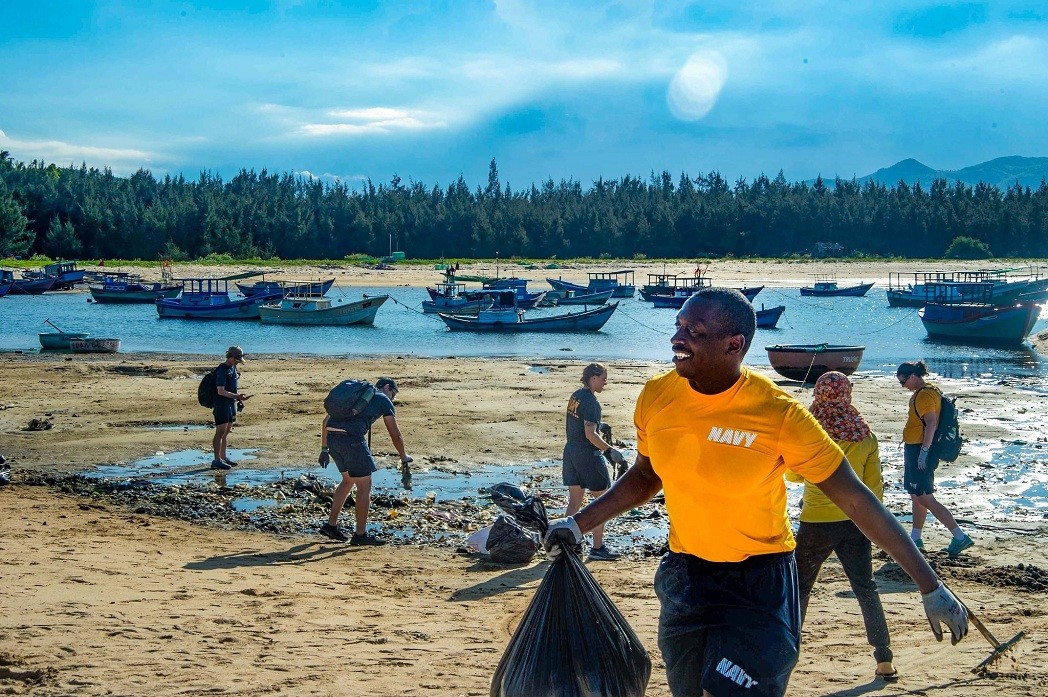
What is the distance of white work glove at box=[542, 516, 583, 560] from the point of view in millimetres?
3717

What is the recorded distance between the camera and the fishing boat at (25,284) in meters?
69.0

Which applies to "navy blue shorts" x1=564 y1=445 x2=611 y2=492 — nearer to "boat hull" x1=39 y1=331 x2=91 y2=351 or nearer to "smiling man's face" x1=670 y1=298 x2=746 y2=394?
"smiling man's face" x1=670 y1=298 x2=746 y2=394

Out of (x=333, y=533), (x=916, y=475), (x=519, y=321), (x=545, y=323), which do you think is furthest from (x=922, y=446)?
(x=545, y=323)

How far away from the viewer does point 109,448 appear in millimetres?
14078

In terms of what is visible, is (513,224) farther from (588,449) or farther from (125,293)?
(588,449)

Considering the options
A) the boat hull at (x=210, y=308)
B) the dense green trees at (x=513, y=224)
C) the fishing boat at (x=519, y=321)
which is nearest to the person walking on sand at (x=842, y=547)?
the fishing boat at (x=519, y=321)

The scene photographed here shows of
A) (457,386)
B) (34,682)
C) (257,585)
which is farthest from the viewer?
(457,386)

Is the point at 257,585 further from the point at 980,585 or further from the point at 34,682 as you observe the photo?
the point at 980,585

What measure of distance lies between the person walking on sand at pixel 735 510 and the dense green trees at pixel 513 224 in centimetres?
10453

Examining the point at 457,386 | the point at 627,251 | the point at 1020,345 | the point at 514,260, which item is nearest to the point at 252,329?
the point at 457,386

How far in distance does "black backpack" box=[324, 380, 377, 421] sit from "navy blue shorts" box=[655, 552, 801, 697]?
5.73 meters

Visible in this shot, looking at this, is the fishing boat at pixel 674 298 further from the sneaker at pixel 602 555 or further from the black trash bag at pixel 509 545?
the black trash bag at pixel 509 545

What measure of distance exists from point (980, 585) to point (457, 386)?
15.0 m

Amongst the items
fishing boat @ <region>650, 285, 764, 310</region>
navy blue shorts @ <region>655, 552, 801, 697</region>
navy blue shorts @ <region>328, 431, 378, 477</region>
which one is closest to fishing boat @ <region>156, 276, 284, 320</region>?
fishing boat @ <region>650, 285, 764, 310</region>
